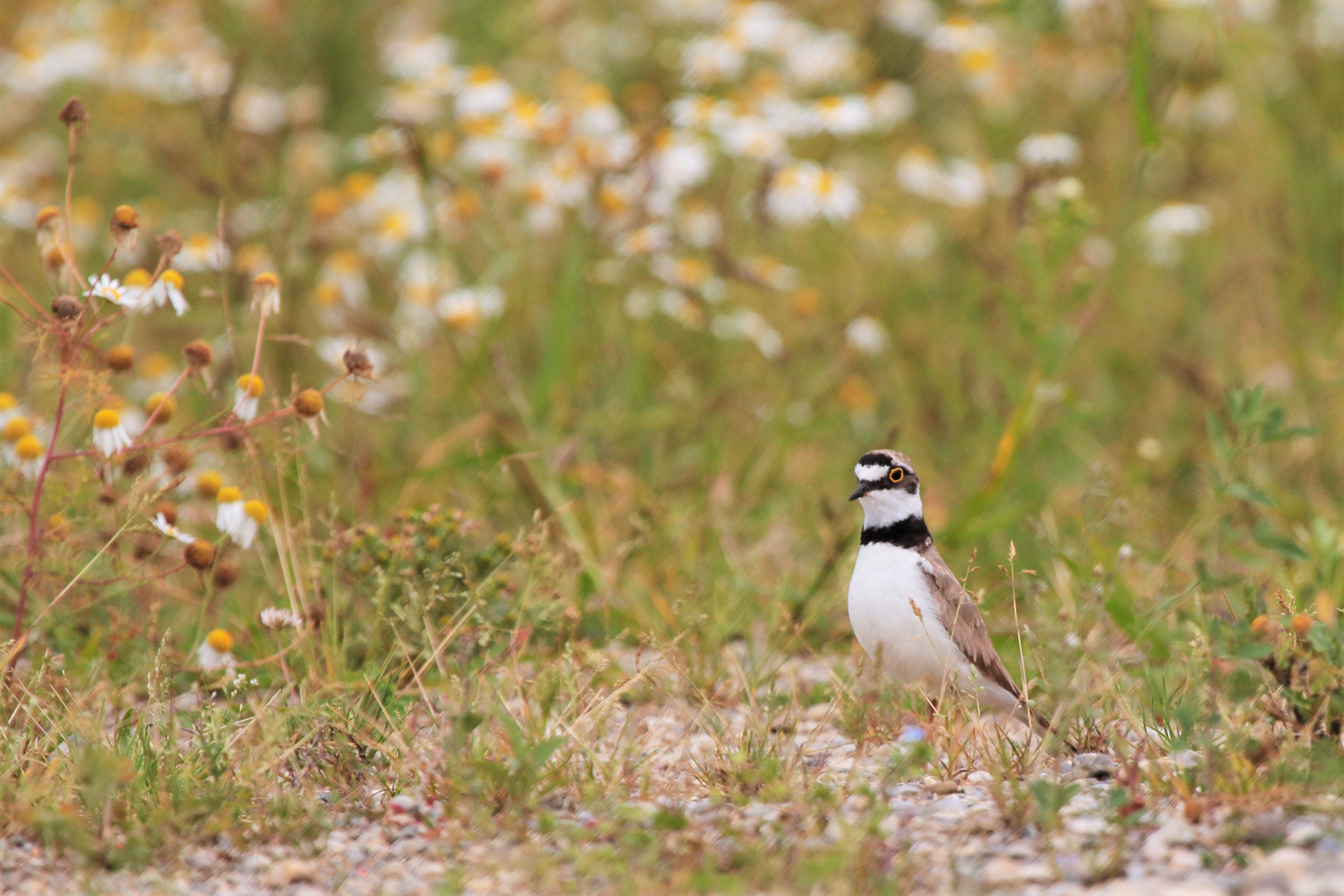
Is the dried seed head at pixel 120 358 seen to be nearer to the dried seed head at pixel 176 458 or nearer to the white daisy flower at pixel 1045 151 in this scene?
the dried seed head at pixel 176 458

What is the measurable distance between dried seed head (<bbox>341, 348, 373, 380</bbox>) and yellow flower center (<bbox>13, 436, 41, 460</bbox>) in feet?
2.66

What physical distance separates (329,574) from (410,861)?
130 centimetres

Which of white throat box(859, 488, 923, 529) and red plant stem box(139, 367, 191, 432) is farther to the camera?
white throat box(859, 488, 923, 529)

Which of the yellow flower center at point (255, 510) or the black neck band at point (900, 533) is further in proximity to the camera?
the black neck band at point (900, 533)

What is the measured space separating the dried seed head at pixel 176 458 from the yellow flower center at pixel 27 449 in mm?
311

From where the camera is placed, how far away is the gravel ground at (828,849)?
262 cm

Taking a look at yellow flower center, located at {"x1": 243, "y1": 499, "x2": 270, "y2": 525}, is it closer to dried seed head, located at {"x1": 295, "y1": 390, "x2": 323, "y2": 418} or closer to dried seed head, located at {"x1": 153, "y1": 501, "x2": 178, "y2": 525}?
dried seed head, located at {"x1": 153, "y1": 501, "x2": 178, "y2": 525}

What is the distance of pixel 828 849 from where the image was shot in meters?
2.71

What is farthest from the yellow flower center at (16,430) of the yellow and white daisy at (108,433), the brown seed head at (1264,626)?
the brown seed head at (1264,626)

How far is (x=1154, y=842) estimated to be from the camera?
2719mm

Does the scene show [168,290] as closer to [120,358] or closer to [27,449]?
[120,358]

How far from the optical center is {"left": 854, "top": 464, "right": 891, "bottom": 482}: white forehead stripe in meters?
4.11

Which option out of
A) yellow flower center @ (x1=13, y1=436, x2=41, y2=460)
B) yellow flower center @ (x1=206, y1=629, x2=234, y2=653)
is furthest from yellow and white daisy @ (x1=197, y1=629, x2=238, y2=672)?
yellow flower center @ (x1=13, y1=436, x2=41, y2=460)

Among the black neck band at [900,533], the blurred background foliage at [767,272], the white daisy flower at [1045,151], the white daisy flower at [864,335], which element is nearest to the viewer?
the black neck band at [900,533]
